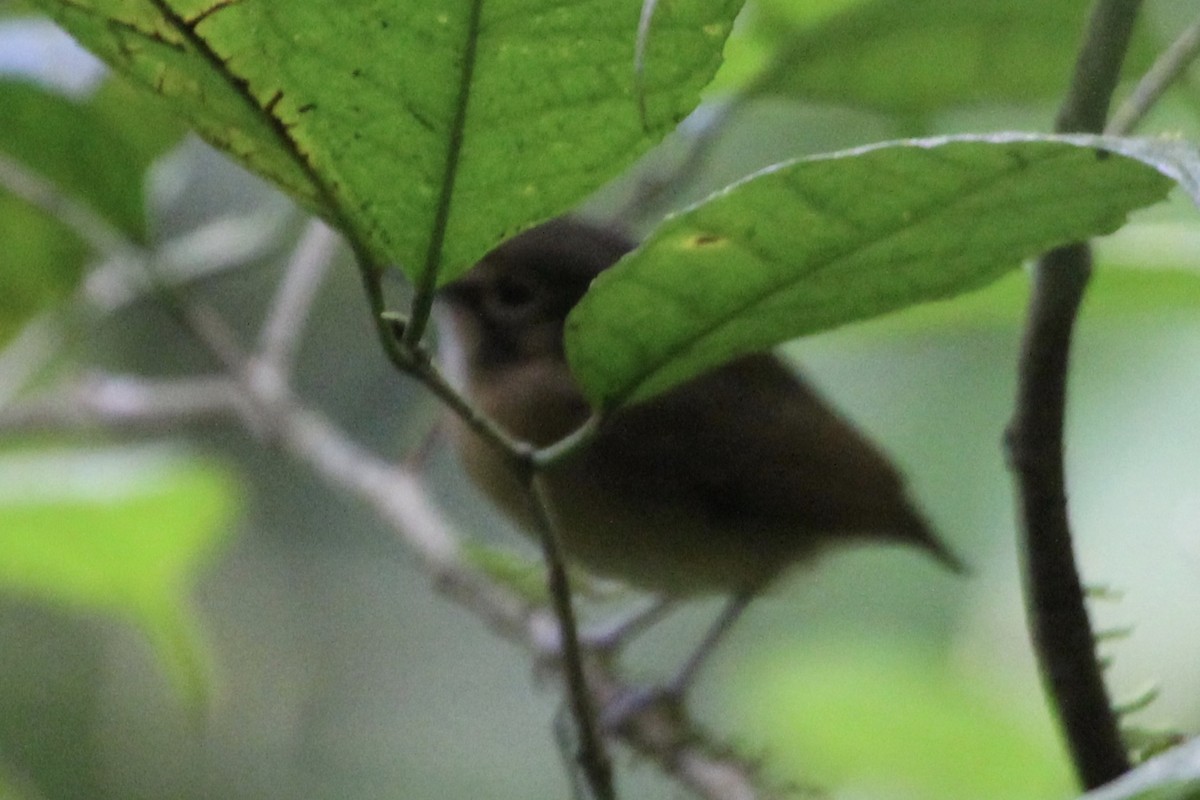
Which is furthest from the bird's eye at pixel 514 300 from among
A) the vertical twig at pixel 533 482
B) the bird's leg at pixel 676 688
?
the vertical twig at pixel 533 482

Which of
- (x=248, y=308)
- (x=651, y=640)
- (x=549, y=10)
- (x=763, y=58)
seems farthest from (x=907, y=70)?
(x=248, y=308)

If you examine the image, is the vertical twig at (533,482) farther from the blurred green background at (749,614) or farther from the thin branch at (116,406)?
the thin branch at (116,406)

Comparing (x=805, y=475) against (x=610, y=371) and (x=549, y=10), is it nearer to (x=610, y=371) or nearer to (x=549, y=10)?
(x=610, y=371)

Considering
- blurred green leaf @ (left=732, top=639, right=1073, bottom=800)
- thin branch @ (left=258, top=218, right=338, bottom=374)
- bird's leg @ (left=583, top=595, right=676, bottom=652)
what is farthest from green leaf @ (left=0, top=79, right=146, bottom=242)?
bird's leg @ (left=583, top=595, right=676, bottom=652)

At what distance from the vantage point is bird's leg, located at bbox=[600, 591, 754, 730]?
4.65 feet

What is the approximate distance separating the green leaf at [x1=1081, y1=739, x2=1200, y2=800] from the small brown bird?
3.90 ft

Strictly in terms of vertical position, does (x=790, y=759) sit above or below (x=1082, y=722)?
below

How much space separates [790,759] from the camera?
51.1 inches

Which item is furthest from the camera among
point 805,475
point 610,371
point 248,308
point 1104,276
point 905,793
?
point 248,308

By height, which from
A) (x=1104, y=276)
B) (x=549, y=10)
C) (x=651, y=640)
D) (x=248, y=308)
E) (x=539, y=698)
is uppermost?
(x=549, y=10)

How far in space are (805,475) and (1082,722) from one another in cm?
103

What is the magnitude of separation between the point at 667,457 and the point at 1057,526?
0.96m

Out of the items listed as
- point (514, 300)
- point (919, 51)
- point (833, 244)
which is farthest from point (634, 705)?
point (833, 244)

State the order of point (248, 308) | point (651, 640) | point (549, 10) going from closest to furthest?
point (549, 10), point (651, 640), point (248, 308)
